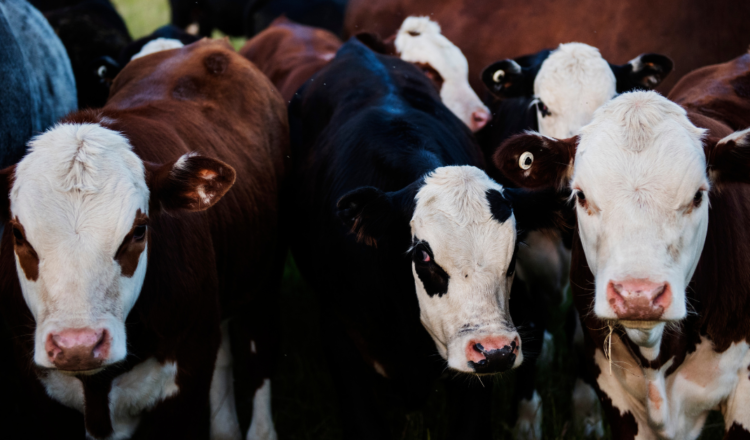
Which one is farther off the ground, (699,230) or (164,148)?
(699,230)

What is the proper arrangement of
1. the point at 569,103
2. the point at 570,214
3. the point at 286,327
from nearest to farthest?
the point at 570,214 → the point at 569,103 → the point at 286,327

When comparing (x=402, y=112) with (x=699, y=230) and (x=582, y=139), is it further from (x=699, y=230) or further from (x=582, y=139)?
(x=699, y=230)

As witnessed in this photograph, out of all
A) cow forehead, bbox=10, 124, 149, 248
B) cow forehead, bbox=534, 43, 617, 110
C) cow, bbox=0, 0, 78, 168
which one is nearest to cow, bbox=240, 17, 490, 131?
cow forehead, bbox=534, 43, 617, 110

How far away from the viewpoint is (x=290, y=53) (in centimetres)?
666

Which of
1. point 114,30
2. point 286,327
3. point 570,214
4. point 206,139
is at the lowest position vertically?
point 286,327

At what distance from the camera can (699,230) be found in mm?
2922

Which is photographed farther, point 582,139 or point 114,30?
point 114,30

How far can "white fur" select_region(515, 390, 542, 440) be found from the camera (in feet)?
14.5

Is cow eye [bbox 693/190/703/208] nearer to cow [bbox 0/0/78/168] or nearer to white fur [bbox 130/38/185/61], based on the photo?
cow [bbox 0/0/78/168]

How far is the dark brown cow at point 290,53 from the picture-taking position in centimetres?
599

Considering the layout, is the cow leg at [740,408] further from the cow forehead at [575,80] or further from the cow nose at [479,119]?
the cow nose at [479,119]

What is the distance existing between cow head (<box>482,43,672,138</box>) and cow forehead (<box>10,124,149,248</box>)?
260 cm

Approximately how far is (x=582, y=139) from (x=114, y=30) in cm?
542

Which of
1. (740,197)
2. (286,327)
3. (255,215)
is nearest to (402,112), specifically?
(255,215)
